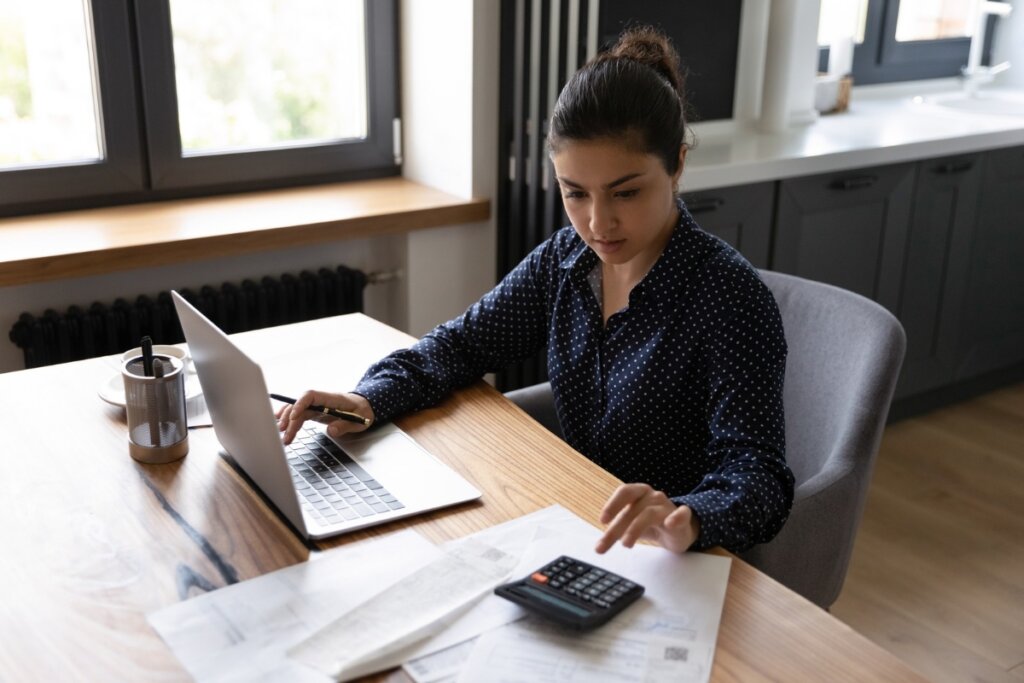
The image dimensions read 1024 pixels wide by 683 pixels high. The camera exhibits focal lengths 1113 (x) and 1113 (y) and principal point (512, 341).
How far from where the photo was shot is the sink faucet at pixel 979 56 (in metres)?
3.67

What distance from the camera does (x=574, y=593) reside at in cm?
109

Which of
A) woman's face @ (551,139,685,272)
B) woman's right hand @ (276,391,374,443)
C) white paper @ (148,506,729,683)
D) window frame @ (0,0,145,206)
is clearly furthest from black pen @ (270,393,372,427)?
window frame @ (0,0,145,206)

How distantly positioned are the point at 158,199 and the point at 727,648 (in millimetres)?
1931

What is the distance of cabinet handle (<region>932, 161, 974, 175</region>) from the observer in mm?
3139

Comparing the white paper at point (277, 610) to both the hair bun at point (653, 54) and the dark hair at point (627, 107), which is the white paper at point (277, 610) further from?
the hair bun at point (653, 54)

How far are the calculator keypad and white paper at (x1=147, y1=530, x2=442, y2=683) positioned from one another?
0.14m

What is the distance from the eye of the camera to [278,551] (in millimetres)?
1209

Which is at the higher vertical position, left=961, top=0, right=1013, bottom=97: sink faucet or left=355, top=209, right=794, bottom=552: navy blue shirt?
left=961, top=0, right=1013, bottom=97: sink faucet

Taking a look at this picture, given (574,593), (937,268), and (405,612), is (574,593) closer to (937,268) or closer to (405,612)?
(405,612)

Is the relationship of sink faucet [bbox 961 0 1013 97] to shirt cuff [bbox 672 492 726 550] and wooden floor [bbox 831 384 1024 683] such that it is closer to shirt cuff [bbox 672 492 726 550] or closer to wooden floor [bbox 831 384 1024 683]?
wooden floor [bbox 831 384 1024 683]

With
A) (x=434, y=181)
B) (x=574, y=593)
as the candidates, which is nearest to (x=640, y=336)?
(x=574, y=593)

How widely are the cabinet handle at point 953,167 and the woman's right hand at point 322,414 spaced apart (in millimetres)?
2211

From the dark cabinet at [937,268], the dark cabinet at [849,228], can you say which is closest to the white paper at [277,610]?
the dark cabinet at [849,228]

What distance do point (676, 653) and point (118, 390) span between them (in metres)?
0.96
